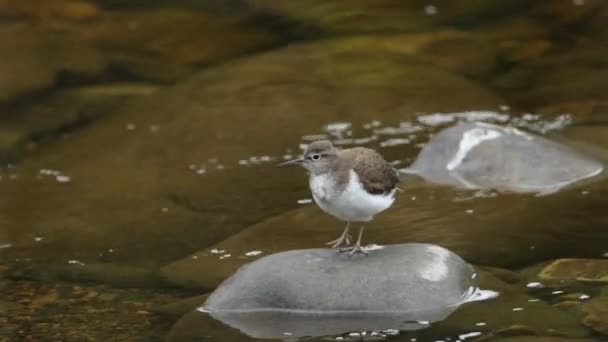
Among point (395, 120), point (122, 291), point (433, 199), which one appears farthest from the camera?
point (395, 120)

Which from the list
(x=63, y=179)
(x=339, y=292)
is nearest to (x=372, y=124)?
(x=63, y=179)

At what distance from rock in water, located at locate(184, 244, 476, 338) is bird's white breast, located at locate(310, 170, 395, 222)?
17.4 inches

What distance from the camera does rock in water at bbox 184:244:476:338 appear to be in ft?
25.5

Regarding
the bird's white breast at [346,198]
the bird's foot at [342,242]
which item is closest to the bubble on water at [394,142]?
the bird's foot at [342,242]

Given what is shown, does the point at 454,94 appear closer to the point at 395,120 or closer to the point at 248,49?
the point at 395,120

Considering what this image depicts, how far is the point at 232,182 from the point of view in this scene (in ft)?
36.7

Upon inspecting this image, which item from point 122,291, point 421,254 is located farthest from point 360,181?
point 122,291

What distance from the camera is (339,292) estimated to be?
7840 mm

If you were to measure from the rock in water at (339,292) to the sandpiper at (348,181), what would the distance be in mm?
402

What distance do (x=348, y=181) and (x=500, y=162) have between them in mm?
3358

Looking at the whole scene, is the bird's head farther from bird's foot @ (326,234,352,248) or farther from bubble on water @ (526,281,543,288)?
bubble on water @ (526,281,543,288)

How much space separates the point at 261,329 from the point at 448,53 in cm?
738

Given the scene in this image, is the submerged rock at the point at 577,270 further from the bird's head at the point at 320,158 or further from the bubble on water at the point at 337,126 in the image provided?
the bubble on water at the point at 337,126

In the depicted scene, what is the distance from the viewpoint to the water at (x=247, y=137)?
8438mm
